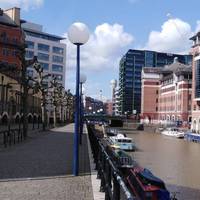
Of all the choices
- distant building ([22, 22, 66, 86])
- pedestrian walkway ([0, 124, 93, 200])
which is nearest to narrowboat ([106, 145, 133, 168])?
pedestrian walkway ([0, 124, 93, 200])

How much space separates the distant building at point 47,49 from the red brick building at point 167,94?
1396 inches

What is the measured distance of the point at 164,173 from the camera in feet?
128

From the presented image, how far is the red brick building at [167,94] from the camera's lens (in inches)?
5709

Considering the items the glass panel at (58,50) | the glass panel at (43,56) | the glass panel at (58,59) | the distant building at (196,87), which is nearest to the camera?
the distant building at (196,87)

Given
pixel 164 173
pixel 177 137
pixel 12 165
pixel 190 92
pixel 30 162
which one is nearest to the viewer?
pixel 12 165

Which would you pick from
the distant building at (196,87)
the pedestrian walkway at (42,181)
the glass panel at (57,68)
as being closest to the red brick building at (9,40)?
the distant building at (196,87)

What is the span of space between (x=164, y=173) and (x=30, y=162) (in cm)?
2208

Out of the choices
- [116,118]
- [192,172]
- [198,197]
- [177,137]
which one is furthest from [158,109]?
[198,197]

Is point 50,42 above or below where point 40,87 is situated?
above

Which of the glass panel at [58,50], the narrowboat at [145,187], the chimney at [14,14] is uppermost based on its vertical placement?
the chimney at [14,14]

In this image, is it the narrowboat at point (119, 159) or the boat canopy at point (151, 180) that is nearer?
the boat canopy at point (151, 180)

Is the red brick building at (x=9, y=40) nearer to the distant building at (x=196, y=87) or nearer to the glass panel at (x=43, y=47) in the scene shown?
the distant building at (x=196, y=87)

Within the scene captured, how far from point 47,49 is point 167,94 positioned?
45.2 m

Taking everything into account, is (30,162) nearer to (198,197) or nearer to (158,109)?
(198,197)
